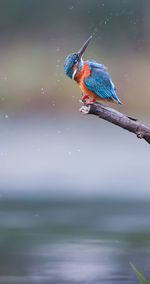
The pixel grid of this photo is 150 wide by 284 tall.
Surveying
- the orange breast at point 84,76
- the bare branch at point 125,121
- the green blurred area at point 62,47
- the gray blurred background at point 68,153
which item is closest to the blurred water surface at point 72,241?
the gray blurred background at point 68,153

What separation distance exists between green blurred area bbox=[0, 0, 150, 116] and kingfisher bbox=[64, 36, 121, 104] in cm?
574

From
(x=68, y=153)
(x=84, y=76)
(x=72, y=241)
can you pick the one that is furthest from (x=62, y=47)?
(x=84, y=76)

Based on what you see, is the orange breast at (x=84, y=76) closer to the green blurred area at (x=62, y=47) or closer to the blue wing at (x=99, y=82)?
the blue wing at (x=99, y=82)

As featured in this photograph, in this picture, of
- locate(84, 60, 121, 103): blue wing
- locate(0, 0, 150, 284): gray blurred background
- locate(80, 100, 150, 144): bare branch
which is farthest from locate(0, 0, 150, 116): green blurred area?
locate(80, 100, 150, 144): bare branch

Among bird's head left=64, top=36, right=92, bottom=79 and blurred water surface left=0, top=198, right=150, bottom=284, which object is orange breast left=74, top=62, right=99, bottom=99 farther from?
blurred water surface left=0, top=198, right=150, bottom=284

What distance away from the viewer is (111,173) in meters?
6.70

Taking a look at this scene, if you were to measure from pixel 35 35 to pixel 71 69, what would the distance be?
723 cm

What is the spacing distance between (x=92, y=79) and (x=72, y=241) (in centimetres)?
202

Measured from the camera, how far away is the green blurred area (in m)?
9.08

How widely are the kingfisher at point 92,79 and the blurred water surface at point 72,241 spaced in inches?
44.6

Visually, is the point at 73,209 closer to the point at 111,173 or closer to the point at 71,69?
the point at 111,173

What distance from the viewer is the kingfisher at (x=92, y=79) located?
275cm

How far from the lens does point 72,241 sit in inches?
184

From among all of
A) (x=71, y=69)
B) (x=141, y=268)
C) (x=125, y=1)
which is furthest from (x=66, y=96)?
(x=71, y=69)
